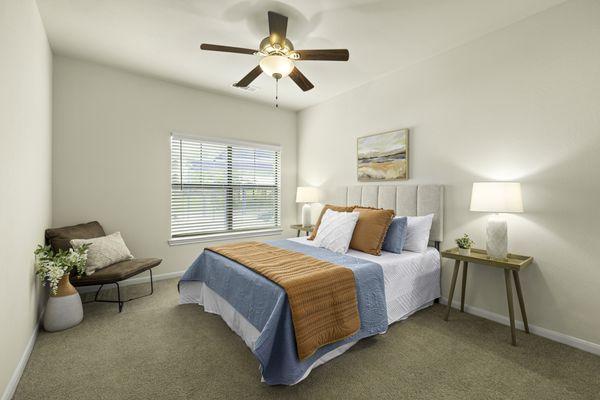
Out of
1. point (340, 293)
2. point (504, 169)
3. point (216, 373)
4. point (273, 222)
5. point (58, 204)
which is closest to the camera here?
point (216, 373)

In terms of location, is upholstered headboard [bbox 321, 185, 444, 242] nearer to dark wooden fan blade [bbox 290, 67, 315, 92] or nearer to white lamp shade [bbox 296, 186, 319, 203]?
white lamp shade [bbox 296, 186, 319, 203]

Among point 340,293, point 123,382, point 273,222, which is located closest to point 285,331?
point 340,293

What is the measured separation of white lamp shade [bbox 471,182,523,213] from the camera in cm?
232

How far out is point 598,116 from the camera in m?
2.14

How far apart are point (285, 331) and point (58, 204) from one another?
3139mm

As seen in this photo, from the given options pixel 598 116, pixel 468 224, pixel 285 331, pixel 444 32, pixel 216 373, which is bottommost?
pixel 216 373

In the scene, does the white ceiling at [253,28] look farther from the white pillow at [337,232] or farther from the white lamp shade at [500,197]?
the white pillow at [337,232]

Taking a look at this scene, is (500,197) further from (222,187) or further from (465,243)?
(222,187)

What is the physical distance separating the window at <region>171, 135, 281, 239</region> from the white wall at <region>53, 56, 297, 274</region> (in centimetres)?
16

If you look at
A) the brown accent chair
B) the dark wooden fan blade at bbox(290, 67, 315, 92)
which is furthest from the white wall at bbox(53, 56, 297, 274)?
the dark wooden fan blade at bbox(290, 67, 315, 92)

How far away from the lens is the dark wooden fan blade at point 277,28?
7.45 ft

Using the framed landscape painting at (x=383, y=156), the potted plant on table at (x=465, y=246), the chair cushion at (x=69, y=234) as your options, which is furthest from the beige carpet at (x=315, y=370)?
the framed landscape painting at (x=383, y=156)

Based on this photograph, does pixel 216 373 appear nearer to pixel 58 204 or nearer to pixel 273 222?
pixel 58 204

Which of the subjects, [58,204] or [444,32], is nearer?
[444,32]
